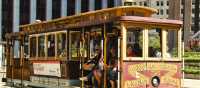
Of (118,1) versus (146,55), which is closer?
(146,55)

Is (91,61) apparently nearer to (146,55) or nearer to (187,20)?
(146,55)

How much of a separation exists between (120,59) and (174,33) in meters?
2.33

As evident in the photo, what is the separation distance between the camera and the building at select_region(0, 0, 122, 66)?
249ft

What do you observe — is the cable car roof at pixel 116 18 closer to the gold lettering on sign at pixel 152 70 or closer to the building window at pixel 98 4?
the gold lettering on sign at pixel 152 70

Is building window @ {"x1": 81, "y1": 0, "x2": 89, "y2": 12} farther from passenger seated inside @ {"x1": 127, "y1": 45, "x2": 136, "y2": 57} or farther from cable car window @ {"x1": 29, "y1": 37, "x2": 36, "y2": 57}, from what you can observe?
passenger seated inside @ {"x1": 127, "y1": 45, "x2": 136, "y2": 57}

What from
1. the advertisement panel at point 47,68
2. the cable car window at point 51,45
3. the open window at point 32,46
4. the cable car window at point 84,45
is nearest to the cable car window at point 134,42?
the cable car window at point 84,45

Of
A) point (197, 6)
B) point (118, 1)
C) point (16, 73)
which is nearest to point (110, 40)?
point (16, 73)

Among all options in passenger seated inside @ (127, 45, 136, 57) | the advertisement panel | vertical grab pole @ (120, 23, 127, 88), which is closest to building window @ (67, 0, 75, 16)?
the advertisement panel

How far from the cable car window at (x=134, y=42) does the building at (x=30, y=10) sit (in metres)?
59.1

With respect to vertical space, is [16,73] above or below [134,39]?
below

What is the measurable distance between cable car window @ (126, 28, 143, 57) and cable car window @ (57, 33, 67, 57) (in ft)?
10.8

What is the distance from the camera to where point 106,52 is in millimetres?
15125

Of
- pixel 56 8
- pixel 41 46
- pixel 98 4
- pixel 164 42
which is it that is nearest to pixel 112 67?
pixel 164 42

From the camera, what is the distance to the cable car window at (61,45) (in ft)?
57.7
